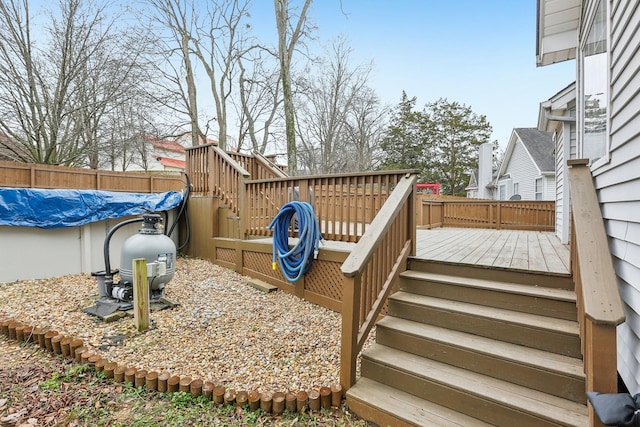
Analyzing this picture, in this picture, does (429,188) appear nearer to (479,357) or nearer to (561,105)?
(561,105)

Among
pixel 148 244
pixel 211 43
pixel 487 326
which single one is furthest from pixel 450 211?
pixel 211 43

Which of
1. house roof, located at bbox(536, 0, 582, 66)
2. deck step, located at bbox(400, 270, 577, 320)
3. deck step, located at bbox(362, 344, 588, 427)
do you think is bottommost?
deck step, located at bbox(362, 344, 588, 427)

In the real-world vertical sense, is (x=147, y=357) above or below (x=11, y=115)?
below

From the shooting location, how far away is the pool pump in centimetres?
384

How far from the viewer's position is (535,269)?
2.69m

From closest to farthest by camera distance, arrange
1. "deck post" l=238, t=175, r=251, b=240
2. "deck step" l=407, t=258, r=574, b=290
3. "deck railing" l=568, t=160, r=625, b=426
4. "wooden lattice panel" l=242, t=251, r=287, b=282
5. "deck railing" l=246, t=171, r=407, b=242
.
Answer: "deck railing" l=568, t=160, r=625, b=426
"deck step" l=407, t=258, r=574, b=290
"deck railing" l=246, t=171, r=407, b=242
"wooden lattice panel" l=242, t=251, r=287, b=282
"deck post" l=238, t=175, r=251, b=240

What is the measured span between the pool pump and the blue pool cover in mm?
1388

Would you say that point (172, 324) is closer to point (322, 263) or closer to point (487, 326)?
point (322, 263)

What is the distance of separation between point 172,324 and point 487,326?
3.18 m

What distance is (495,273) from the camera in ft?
9.24

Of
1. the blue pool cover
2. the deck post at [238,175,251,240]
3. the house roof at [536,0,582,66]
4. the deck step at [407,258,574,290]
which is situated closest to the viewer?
the deck step at [407,258,574,290]

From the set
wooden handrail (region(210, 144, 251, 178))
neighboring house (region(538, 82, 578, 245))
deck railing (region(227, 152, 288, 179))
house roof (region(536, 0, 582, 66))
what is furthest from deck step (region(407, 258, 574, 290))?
deck railing (region(227, 152, 288, 179))

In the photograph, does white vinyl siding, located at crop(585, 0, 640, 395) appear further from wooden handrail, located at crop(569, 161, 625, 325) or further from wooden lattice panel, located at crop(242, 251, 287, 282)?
wooden lattice panel, located at crop(242, 251, 287, 282)

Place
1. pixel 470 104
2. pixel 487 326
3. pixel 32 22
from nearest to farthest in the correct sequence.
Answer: pixel 487 326
pixel 32 22
pixel 470 104
